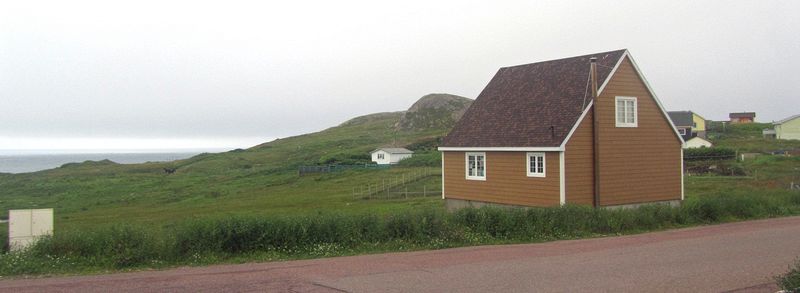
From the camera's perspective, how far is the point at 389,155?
82.0 meters

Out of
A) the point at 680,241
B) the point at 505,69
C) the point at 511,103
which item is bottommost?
the point at 680,241

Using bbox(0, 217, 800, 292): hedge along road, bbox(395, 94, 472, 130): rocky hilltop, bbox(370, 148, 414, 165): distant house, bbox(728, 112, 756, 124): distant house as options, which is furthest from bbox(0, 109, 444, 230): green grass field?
bbox(728, 112, 756, 124): distant house

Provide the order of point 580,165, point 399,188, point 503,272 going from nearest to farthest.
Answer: point 503,272 < point 580,165 < point 399,188

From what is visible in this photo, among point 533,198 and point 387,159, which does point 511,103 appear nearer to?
point 533,198

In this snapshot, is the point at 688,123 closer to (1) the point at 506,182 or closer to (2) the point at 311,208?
(2) the point at 311,208

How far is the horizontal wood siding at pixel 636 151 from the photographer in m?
28.1

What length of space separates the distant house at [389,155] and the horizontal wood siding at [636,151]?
172ft

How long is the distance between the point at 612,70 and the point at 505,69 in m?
8.12

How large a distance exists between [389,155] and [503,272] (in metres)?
68.6

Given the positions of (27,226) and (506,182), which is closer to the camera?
(27,226)

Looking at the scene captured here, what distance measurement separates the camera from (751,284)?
39.2ft

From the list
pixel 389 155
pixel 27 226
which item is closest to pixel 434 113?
pixel 389 155

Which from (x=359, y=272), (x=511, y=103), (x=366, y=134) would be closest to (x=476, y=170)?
(x=511, y=103)

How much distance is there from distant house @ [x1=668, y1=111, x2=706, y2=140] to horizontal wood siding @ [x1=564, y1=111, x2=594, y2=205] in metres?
71.0
